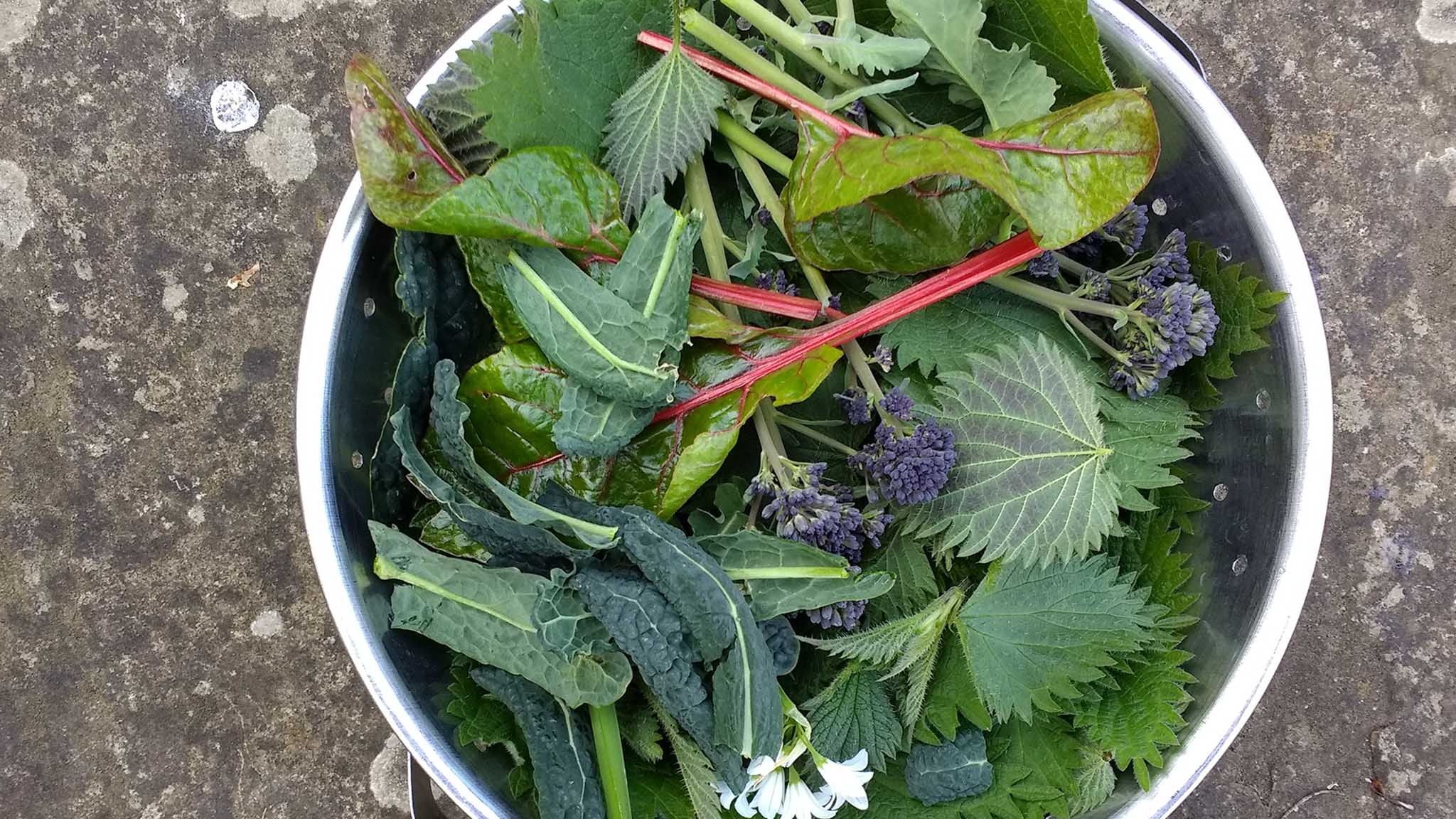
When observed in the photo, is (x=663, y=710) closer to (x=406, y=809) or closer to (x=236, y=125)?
(x=406, y=809)

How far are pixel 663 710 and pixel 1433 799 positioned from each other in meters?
1.56

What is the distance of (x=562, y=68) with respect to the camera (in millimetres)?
1070

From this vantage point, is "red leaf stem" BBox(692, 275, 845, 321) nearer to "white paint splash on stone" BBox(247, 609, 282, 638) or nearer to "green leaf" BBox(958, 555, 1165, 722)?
"green leaf" BBox(958, 555, 1165, 722)

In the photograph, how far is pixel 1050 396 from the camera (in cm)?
112

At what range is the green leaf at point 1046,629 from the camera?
1.14m

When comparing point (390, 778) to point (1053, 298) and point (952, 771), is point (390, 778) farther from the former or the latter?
point (1053, 298)

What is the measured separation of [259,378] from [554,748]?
3.38ft

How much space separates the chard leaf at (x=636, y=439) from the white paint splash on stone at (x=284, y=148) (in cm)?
88

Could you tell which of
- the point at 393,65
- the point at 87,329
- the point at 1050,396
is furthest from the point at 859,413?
the point at 87,329

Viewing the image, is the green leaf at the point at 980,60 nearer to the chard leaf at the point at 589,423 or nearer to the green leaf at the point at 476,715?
the chard leaf at the point at 589,423

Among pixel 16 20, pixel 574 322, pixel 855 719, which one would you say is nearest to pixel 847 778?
pixel 855 719

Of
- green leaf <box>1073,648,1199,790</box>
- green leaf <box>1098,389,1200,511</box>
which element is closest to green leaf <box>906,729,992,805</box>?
green leaf <box>1073,648,1199,790</box>

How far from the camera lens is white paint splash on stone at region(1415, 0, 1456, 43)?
1696mm

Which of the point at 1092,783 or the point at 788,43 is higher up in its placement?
the point at 788,43
